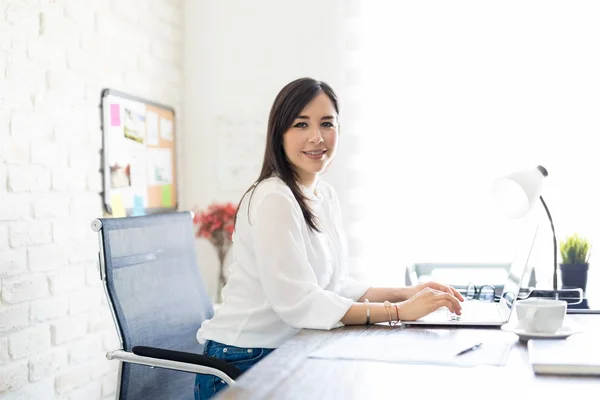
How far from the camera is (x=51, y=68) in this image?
98.0 inches

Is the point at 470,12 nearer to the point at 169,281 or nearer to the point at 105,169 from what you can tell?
the point at 105,169

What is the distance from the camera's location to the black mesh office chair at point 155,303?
1688 mm

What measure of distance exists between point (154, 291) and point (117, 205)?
1.11 metres

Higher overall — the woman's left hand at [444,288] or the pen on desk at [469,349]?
the woman's left hand at [444,288]

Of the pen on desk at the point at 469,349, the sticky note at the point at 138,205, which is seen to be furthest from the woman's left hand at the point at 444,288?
the sticky note at the point at 138,205

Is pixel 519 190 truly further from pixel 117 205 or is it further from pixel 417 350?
A: pixel 117 205

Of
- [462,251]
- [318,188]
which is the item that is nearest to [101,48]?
[318,188]

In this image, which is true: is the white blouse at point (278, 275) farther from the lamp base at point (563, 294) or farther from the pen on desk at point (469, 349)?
the lamp base at point (563, 294)

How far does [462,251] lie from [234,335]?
1889mm

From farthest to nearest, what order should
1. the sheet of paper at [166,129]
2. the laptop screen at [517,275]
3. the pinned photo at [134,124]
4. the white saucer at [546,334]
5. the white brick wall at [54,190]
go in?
the sheet of paper at [166,129] < the pinned photo at [134,124] < the white brick wall at [54,190] < the laptop screen at [517,275] < the white saucer at [546,334]

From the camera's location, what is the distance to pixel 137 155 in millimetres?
3115

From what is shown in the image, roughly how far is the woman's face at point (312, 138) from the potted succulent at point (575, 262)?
88cm

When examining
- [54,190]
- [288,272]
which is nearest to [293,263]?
[288,272]

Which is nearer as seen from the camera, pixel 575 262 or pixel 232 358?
pixel 232 358
